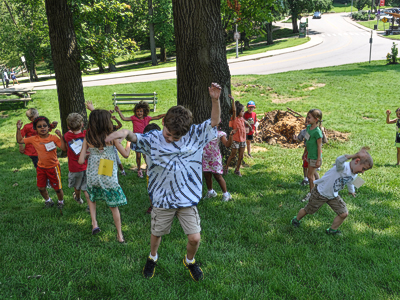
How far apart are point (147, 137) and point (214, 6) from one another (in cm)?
427

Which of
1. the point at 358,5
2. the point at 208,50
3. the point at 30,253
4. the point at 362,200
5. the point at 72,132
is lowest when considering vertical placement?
the point at 362,200

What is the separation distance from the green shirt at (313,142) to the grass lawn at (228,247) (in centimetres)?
86

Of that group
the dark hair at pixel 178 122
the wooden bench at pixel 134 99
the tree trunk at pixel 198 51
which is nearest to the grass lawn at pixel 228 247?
the dark hair at pixel 178 122

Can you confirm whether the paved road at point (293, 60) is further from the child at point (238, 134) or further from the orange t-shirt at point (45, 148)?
the orange t-shirt at point (45, 148)

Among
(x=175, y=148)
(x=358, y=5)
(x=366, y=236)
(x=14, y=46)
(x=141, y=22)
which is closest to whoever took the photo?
(x=175, y=148)

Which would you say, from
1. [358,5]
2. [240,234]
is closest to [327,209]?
[240,234]

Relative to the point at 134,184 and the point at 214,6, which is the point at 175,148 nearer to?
the point at 134,184

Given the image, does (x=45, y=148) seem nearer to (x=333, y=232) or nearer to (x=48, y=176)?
(x=48, y=176)

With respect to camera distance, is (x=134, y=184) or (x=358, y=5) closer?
(x=134, y=184)

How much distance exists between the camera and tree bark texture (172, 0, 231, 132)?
20.3 feet

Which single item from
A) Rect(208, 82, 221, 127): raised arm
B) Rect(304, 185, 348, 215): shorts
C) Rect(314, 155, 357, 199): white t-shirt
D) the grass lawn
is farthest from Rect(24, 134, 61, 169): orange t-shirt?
Rect(314, 155, 357, 199): white t-shirt

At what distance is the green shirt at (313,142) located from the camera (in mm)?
5590

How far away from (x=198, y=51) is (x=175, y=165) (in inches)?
150

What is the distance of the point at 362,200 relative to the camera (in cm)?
569
